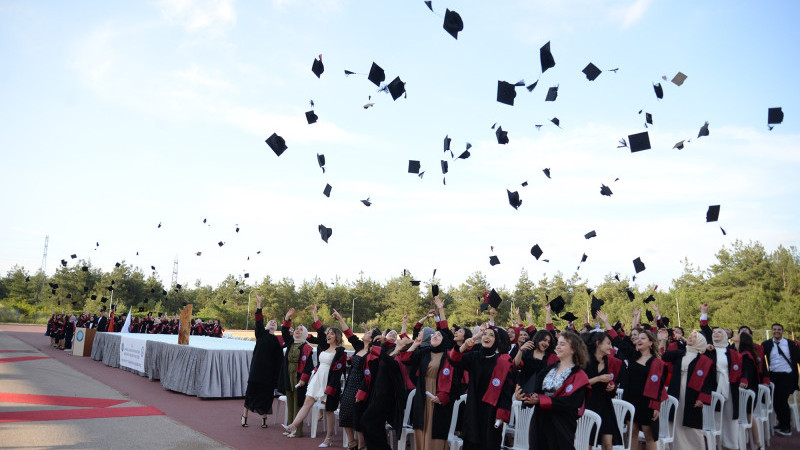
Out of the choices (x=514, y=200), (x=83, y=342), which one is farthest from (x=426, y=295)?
(x=514, y=200)

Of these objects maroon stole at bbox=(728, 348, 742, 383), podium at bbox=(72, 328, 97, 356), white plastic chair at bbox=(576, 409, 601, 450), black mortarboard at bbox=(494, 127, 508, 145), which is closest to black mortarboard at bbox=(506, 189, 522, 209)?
black mortarboard at bbox=(494, 127, 508, 145)

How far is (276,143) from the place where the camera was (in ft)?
30.5

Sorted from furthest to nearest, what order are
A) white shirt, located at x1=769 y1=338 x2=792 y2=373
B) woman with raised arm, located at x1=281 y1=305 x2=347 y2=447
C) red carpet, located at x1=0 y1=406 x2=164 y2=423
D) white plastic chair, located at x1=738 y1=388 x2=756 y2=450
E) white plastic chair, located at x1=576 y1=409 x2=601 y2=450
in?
white shirt, located at x1=769 y1=338 x2=792 y2=373, red carpet, located at x1=0 y1=406 x2=164 y2=423, woman with raised arm, located at x1=281 y1=305 x2=347 y2=447, white plastic chair, located at x1=738 y1=388 x2=756 y2=450, white plastic chair, located at x1=576 y1=409 x2=601 y2=450

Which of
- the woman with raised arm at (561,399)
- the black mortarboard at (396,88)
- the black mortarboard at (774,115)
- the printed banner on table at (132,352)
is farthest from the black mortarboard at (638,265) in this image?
the printed banner on table at (132,352)

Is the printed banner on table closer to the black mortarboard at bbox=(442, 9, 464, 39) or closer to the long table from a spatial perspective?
the long table

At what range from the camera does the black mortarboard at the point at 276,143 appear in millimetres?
9195

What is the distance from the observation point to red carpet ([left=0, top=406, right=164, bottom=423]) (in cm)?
780

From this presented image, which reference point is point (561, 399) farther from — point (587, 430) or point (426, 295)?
point (426, 295)

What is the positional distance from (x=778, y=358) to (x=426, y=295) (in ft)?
144

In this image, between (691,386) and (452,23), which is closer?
(691,386)

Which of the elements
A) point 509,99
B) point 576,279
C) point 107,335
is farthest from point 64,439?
point 576,279

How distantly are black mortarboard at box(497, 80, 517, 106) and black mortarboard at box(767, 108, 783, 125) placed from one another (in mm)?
3929

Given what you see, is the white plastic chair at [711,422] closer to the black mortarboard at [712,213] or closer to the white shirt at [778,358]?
the white shirt at [778,358]

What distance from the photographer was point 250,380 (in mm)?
8305
